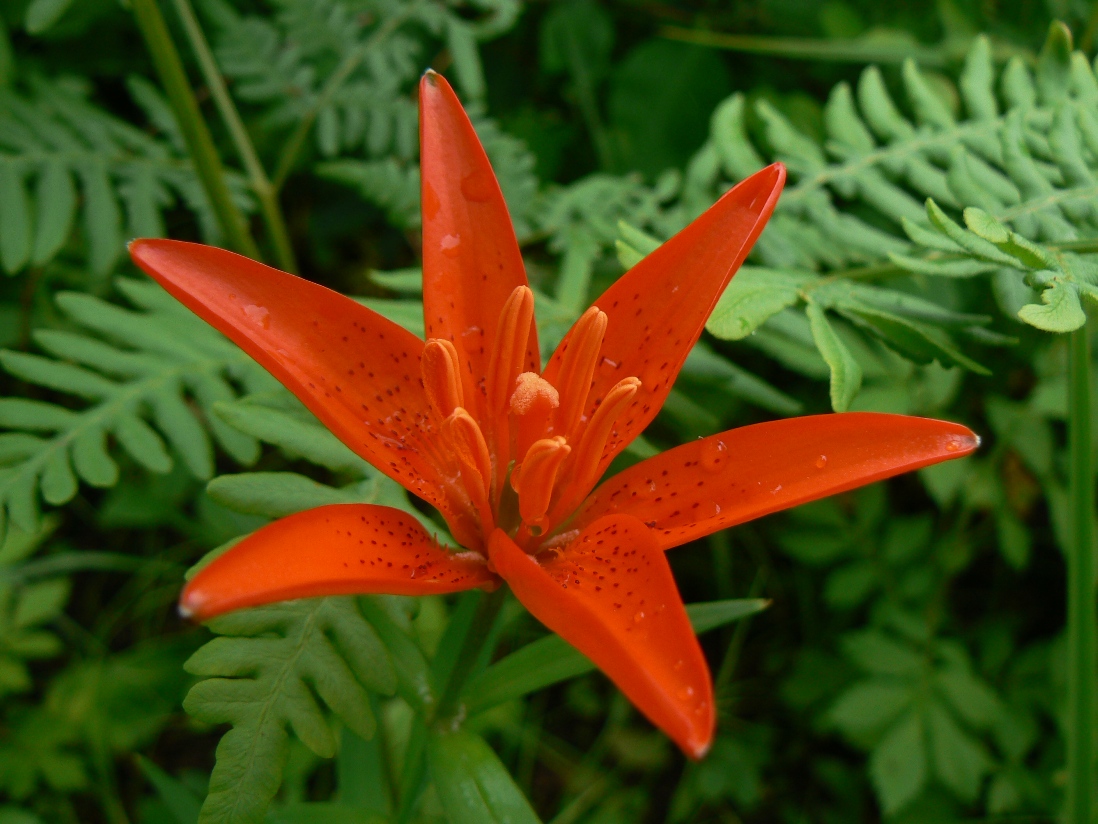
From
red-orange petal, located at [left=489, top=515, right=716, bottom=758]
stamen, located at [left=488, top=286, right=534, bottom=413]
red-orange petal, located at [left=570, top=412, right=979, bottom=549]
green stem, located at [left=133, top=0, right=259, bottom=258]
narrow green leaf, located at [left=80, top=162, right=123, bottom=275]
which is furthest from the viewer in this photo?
narrow green leaf, located at [left=80, top=162, right=123, bottom=275]

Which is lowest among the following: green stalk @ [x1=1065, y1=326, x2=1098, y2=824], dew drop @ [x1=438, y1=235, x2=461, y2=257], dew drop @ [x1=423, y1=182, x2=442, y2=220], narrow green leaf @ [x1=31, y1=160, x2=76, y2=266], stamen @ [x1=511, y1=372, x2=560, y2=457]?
green stalk @ [x1=1065, y1=326, x2=1098, y2=824]

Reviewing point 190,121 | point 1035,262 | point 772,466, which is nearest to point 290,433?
point 772,466

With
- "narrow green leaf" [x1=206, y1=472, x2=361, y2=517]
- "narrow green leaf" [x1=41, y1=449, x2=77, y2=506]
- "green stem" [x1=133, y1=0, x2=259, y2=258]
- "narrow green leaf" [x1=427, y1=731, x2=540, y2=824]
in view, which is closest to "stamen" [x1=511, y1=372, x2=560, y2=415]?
"narrow green leaf" [x1=206, y1=472, x2=361, y2=517]

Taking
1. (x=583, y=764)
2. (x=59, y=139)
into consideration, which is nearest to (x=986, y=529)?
(x=583, y=764)

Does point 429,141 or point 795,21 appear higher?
point 429,141

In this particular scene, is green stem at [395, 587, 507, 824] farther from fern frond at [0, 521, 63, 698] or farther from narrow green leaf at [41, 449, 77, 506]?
fern frond at [0, 521, 63, 698]

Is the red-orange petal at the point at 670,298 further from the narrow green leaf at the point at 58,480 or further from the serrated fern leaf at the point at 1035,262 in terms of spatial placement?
the narrow green leaf at the point at 58,480

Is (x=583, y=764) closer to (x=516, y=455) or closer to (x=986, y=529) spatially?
(x=986, y=529)
